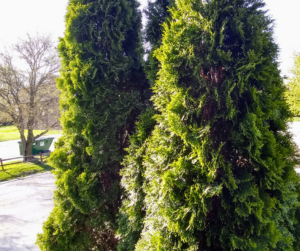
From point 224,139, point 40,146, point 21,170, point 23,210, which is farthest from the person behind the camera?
point 40,146

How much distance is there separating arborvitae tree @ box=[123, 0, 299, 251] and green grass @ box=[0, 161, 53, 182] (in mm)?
12019

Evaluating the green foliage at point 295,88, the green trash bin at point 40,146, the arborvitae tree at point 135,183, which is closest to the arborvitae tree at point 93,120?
the arborvitae tree at point 135,183

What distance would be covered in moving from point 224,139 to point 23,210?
7713mm

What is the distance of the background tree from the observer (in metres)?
13.5

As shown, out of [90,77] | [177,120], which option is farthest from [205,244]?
[90,77]

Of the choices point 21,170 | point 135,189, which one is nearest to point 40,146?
point 21,170

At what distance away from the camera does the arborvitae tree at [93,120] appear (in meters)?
3.47

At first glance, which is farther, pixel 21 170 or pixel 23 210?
pixel 21 170

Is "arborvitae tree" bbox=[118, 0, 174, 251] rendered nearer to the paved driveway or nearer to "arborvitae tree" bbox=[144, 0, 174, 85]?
"arborvitae tree" bbox=[144, 0, 174, 85]

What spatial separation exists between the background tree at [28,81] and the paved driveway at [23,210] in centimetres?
462

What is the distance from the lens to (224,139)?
234cm

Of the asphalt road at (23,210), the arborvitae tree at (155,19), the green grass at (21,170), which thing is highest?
the arborvitae tree at (155,19)

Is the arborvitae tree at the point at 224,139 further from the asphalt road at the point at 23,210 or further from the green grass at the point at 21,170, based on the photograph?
the green grass at the point at 21,170

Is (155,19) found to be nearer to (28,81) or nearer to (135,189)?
(135,189)
